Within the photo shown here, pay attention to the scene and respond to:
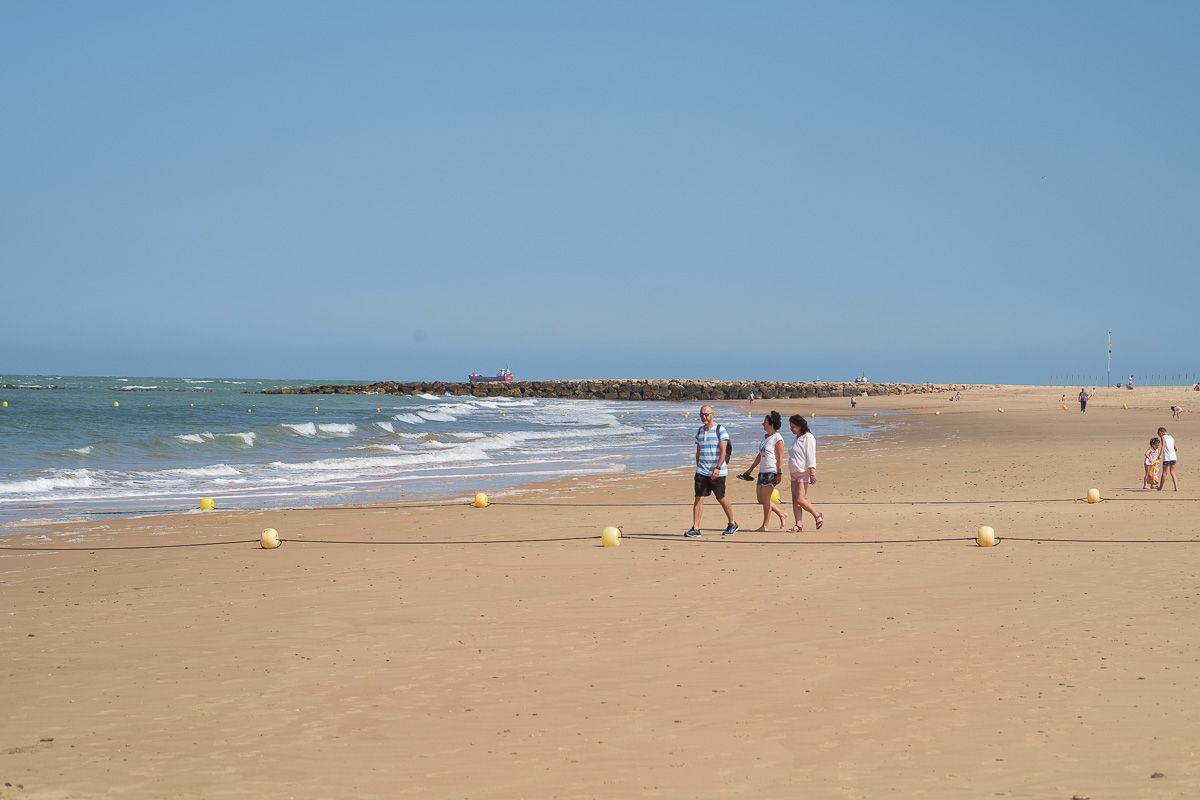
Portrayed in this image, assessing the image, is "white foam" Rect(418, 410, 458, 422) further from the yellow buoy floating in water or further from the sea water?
the yellow buoy floating in water

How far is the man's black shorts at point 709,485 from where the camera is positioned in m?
14.2

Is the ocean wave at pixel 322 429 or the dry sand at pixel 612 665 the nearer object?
the dry sand at pixel 612 665

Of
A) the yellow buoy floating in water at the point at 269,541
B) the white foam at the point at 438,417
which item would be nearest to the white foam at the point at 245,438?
the white foam at the point at 438,417

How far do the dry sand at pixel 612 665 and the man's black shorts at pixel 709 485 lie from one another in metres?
0.58

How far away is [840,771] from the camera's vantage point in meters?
5.85

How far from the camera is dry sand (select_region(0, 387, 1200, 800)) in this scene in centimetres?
591

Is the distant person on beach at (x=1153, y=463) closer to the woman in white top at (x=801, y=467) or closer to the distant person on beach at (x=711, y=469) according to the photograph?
the woman in white top at (x=801, y=467)

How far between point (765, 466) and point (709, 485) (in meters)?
0.82

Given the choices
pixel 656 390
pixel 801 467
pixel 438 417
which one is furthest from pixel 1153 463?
pixel 656 390

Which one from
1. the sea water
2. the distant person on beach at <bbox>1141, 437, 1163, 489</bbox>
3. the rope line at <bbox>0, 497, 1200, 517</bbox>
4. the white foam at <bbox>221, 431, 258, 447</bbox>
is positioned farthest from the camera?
the white foam at <bbox>221, 431, 258, 447</bbox>

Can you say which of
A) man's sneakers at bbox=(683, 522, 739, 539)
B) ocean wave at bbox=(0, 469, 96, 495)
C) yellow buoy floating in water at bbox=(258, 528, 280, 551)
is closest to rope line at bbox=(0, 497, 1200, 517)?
ocean wave at bbox=(0, 469, 96, 495)

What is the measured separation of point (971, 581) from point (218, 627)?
6.59 meters

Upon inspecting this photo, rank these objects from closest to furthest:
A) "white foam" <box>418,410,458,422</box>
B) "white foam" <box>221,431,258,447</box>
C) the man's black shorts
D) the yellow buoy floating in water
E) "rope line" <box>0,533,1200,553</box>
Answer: "rope line" <box>0,533,1200,553</box> < the yellow buoy floating in water < the man's black shorts < "white foam" <box>221,431,258,447</box> < "white foam" <box>418,410,458,422</box>

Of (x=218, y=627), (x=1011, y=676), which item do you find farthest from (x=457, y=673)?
(x=1011, y=676)
